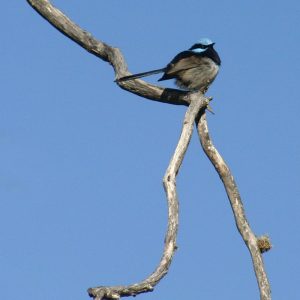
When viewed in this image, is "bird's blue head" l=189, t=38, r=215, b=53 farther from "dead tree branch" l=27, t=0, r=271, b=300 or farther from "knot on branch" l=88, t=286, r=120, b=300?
"knot on branch" l=88, t=286, r=120, b=300

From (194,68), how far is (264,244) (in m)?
3.54

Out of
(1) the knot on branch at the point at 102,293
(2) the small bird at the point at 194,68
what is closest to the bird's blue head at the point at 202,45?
(2) the small bird at the point at 194,68

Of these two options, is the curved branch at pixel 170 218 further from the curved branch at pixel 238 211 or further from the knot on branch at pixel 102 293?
the curved branch at pixel 238 211

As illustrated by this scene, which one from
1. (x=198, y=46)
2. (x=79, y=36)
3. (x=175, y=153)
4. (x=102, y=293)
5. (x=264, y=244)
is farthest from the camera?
(x=198, y=46)

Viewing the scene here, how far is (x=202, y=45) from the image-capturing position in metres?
12.3

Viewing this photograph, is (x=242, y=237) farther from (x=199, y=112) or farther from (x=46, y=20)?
(x=46, y=20)

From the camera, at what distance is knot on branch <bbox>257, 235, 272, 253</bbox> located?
8.98 metres

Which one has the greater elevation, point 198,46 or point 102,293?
point 198,46

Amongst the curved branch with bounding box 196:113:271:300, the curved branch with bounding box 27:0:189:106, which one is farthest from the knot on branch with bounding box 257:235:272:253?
the curved branch with bounding box 27:0:189:106

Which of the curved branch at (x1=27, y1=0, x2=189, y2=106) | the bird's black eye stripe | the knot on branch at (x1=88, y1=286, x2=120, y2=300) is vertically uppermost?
the bird's black eye stripe

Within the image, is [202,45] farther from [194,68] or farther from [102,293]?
[102,293]

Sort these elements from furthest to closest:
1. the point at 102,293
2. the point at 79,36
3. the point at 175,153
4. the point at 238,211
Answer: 1. the point at 79,36
2. the point at 238,211
3. the point at 175,153
4. the point at 102,293

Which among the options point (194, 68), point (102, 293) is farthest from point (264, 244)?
point (194, 68)

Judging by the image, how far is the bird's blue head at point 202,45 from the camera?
12.3m
